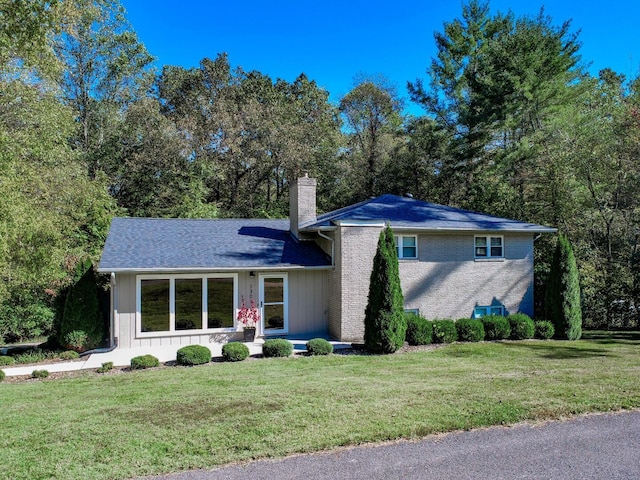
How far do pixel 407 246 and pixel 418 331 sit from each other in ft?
10.8

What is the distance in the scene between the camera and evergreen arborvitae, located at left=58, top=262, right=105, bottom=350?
1300 centimetres

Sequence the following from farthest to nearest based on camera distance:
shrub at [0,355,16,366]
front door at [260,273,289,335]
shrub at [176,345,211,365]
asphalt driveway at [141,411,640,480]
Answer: front door at [260,273,289,335]
shrub at [0,355,16,366]
shrub at [176,345,211,365]
asphalt driveway at [141,411,640,480]

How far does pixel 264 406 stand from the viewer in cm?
697

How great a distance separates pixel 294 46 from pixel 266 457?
27.4m

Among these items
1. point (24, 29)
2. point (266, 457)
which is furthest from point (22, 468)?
point (24, 29)

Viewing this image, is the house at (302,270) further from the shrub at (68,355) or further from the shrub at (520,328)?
the shrub at (520,328)

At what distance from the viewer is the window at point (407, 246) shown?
603 inches

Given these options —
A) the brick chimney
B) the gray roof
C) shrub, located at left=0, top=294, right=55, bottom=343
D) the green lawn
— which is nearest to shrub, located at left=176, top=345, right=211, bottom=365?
the green lawn

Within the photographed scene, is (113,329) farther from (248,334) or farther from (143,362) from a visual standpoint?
(248,334)

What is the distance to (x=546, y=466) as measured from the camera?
195 inches

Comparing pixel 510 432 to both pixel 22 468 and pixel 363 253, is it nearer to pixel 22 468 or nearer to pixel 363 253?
pixel 22 468

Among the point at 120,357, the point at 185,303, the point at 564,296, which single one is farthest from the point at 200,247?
the point at 564,296

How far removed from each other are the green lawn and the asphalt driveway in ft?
0.86

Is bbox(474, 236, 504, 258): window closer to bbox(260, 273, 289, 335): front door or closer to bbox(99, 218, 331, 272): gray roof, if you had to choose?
bbox(99, 218, 331, 272): gray roof
